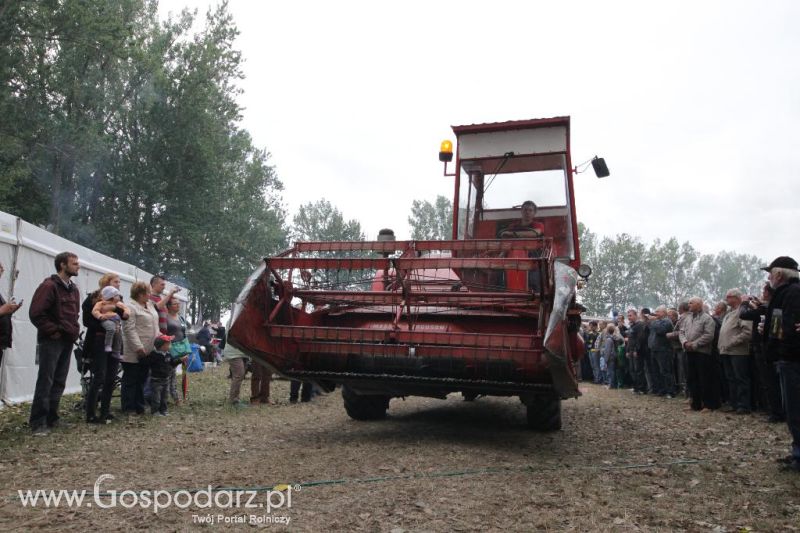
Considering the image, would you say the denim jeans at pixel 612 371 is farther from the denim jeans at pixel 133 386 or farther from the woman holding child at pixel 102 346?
the woman holding child at pixel 102 346

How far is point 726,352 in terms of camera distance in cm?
868

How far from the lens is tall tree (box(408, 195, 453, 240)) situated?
7584 centimetres

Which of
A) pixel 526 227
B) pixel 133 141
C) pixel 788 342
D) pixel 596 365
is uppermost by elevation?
pixel 133 141

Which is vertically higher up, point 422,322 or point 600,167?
point 600,167

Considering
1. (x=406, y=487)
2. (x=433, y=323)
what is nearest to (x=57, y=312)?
(x=433, y=323)

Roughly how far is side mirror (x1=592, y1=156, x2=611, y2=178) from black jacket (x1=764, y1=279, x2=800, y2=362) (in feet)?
9.69

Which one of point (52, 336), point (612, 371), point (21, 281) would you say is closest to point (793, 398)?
point (52, 336)

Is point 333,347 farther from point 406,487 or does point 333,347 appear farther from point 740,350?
point 740,350

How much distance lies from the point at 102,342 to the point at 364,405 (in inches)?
127

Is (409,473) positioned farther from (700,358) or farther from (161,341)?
(700,358)

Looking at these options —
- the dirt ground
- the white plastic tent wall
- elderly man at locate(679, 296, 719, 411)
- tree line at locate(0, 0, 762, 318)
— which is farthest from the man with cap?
tree line at locate(0, 0, 762, 318)

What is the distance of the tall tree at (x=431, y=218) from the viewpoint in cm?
7584

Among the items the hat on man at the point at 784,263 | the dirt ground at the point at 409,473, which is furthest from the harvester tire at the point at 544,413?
the hat on man at the point at 784,263

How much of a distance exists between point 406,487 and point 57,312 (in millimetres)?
4399
